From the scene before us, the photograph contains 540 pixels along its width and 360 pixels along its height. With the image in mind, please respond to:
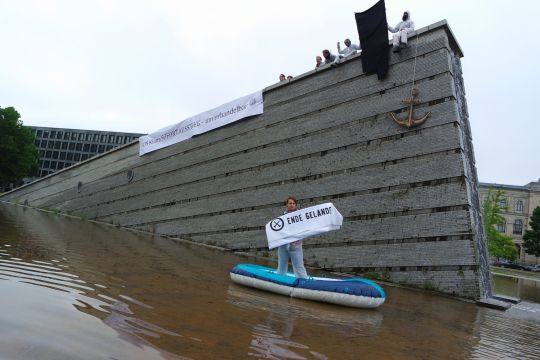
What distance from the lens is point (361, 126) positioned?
36.9 feet

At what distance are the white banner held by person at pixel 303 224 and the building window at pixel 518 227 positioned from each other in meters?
67.9

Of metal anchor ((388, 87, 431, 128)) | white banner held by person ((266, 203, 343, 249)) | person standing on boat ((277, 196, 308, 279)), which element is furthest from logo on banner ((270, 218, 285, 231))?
metal anchor ((388, 87, 431, 128))

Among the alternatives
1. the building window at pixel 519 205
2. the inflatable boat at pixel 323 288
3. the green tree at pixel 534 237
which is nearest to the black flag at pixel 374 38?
the inflatable boat at pixel 323 288

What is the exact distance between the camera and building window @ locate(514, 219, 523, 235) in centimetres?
→ 6319

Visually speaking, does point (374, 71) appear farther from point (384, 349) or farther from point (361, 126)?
point (384, 349)

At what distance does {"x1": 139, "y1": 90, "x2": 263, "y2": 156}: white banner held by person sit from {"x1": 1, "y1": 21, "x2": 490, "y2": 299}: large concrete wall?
38cm

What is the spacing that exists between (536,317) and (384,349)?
4830mm

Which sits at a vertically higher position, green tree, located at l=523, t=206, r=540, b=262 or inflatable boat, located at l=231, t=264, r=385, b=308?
green tree, located at l=523, t=206, r=540, b=262

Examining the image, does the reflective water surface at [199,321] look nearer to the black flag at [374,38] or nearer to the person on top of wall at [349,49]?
the black flag at [374,38]

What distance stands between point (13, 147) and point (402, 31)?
39.4 m

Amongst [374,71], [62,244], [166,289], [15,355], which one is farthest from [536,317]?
[62,244]

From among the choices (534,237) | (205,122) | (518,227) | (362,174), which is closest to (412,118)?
(362,174)

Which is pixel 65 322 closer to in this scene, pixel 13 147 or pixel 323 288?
pixel 323 288

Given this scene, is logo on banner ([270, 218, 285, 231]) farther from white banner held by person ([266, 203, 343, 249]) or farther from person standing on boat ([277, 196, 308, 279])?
person standing on boat ([277, 196, 308, 279])
